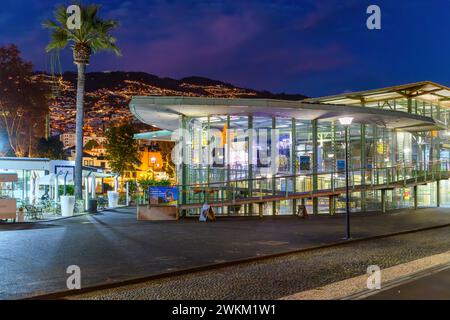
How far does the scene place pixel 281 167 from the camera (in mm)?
26359

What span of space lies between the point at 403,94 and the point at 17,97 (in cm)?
3587

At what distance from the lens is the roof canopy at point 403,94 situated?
32312 millimetres

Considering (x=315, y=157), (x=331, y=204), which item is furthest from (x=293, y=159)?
(x=331, y=204)

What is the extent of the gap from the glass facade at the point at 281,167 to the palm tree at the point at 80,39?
6.87 m

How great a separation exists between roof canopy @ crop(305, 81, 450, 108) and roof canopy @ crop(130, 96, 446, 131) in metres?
4.29

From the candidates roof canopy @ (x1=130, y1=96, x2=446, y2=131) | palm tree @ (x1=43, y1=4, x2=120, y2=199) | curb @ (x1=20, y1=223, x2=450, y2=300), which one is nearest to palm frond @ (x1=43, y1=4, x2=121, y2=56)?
palm tree @ (x1=43, y1=4, x2=120, y2=199)

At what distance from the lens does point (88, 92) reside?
369 ft

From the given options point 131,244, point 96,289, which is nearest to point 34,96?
point 131,244

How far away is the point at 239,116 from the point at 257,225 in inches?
289

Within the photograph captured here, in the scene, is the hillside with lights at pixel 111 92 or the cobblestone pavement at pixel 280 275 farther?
the hillside with lights at pixel 111 92

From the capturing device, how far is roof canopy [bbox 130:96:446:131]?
73.8 feet

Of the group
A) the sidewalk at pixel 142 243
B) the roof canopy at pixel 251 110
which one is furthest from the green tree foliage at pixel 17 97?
the sidewalk at pixel 142 243

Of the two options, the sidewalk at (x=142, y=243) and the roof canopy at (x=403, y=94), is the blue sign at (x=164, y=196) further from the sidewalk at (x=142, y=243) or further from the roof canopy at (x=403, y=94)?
the roof canopy at (x=403, y=94)

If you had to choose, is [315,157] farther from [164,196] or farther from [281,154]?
[164,196]
